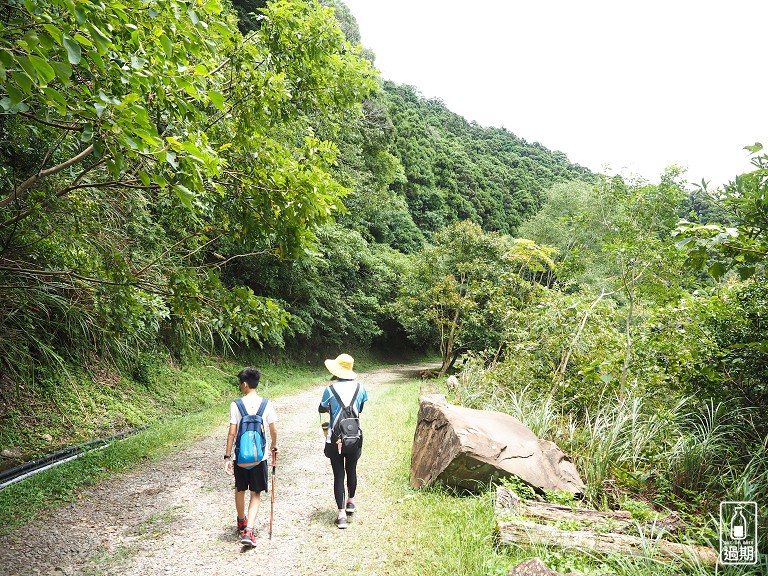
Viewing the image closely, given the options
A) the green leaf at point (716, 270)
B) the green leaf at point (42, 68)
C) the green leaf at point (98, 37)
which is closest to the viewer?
the green leaf at point (42, 68)

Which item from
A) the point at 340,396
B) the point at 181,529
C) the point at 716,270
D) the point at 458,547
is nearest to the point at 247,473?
the point at 181,529

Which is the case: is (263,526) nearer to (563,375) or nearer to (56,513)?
(56,513)

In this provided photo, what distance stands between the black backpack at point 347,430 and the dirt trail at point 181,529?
79cm

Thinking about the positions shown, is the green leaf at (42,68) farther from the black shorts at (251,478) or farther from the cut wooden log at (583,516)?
the cut wooden log at (583,516)

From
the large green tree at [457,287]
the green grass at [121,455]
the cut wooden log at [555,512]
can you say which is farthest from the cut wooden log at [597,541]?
the large green tree at [457,287]

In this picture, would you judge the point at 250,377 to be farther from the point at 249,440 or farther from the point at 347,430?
the point at 347,430

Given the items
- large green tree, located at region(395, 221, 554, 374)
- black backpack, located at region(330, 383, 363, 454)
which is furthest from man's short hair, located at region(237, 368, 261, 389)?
A: large green tree, located at region(395, 221, 554, 374)

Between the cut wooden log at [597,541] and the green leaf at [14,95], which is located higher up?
the green leaf at [14,95]

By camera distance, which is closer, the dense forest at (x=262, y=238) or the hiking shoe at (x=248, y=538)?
the dense forest at (x=262, y=238)

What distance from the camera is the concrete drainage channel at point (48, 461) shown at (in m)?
5.34

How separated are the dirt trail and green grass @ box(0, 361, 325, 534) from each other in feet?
0.70

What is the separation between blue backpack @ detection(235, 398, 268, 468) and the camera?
13.6ft

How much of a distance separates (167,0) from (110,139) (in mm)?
1122

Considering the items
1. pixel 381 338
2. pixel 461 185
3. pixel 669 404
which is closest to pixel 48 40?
pixel 669 404
